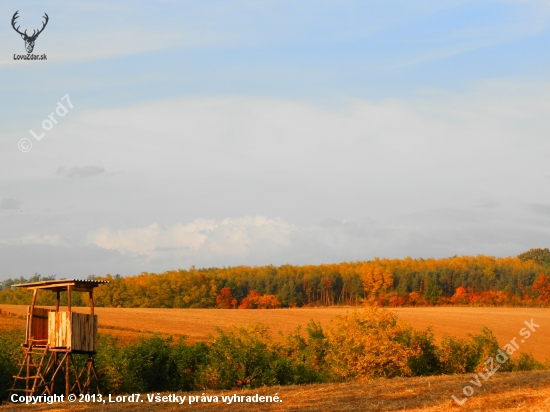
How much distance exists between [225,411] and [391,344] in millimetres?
16643

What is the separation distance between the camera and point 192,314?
253 feet

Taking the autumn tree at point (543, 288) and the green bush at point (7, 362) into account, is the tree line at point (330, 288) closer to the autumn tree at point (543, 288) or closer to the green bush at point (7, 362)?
the autumn tree at point (543, 288)

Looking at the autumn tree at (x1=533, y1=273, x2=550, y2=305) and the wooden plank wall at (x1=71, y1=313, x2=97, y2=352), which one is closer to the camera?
the wooden plank wall at (x1=71, y1=313, x2=97, y2=352)

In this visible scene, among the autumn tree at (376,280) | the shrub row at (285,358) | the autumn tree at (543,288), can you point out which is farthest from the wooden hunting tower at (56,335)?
the autumn tree at (543,288)

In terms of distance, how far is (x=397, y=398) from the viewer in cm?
1805

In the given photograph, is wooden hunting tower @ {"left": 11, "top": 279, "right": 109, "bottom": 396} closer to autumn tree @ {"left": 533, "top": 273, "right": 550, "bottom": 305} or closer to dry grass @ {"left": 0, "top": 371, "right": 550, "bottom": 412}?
dry grass @ {"left": 0, "top": 371, "right": 550, "bottom": 412}

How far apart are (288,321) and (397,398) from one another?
2183 inches

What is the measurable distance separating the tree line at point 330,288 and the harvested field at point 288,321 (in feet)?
66.4

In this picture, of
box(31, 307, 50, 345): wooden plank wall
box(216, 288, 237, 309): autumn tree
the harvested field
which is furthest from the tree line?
box(31, 307, 50, 345): wooden plank wall

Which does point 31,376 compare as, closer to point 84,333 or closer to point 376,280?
point 84,333

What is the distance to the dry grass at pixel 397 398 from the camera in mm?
16016

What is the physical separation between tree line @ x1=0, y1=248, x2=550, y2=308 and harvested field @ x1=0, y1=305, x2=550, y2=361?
20.2 m

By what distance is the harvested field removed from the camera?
198ft

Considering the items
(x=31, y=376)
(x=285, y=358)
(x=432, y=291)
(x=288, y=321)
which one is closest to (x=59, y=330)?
(x=31, y=376)
